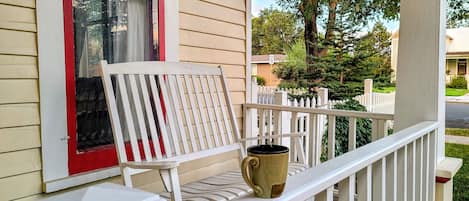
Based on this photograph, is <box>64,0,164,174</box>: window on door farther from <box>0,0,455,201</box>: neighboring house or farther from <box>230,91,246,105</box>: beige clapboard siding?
<box>230,91,246,105</box>: beige clapboard siding

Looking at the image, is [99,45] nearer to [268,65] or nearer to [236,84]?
[236,84]

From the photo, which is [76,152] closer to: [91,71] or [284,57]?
[91,71]

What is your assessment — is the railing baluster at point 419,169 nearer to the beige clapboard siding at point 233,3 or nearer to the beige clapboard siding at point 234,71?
the beige clapboard siding at point 234,71

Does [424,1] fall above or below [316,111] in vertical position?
above

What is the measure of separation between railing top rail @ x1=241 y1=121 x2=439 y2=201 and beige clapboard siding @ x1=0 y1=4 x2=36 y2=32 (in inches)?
59.9

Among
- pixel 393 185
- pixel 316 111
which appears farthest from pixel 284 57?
pixel 393 185

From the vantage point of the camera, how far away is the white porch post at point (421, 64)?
1992mm

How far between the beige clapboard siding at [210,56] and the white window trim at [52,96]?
3.10 ft

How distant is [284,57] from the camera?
1203 centimetres

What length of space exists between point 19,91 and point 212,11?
63.6 inches

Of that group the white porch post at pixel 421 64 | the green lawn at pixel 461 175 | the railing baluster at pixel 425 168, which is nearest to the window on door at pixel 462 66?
the green lawn at pixel 461 175

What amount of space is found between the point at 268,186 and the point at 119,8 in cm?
183

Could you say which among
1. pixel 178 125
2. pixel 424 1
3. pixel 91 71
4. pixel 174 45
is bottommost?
pixel 178 125

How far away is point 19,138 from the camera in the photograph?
174 cm
